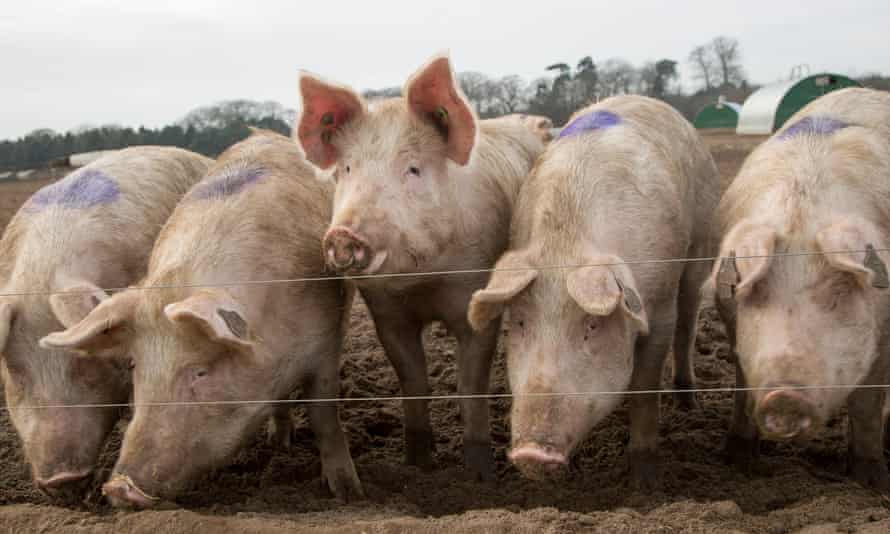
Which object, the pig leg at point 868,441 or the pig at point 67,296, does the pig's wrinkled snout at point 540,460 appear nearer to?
the pig leg at point 868,441

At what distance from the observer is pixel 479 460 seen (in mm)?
5117

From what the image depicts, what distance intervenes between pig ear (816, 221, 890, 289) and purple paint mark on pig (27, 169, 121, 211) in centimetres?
407

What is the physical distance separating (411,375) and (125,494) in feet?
6.25

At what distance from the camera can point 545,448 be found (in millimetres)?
3957

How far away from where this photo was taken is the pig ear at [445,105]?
462 centimetres

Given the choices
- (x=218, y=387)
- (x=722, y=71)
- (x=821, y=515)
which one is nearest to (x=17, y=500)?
(x=218, y=387)

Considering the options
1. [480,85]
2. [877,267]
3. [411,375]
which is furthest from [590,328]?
[480,85]

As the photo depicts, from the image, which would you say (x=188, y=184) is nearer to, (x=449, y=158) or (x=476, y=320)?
(x=449, y=158)

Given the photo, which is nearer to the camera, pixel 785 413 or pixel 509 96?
pixel 785 413

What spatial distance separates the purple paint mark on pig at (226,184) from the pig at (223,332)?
10mm

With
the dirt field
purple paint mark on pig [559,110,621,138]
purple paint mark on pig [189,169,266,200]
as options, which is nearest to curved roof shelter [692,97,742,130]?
the dirt field

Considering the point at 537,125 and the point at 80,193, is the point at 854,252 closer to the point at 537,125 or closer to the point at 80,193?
the point at 537,125

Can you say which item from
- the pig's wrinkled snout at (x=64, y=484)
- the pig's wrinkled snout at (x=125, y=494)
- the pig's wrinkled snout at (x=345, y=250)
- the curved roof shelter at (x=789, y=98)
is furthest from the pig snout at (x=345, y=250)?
the curved roof shelter at (x=789, y=98)

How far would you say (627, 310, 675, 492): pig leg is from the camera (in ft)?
15.8
